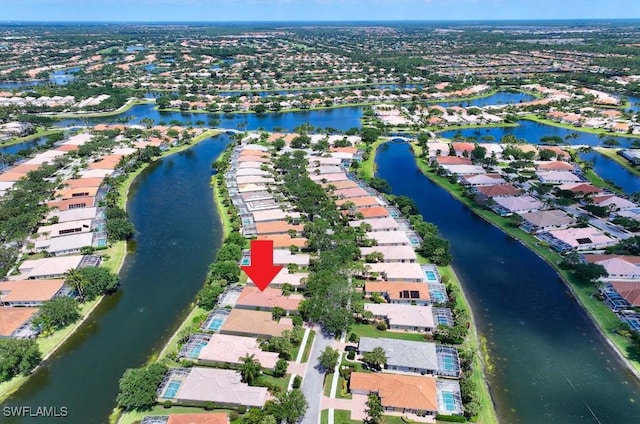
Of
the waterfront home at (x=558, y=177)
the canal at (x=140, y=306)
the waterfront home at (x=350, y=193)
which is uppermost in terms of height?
the waterfront home at (x=558, y=177)

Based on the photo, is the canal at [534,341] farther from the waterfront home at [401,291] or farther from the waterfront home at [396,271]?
the waterfront home at [396,271]

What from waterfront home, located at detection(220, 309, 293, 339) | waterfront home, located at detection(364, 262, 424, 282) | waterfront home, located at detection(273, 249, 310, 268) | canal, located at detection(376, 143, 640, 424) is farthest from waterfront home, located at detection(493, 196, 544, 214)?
waterfront home, located at detection(220, 309, 293, 339)

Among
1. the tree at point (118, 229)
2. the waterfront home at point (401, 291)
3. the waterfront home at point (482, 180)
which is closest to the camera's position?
the waterfront home at point (401, 291)

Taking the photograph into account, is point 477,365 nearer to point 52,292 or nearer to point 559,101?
point 52,292

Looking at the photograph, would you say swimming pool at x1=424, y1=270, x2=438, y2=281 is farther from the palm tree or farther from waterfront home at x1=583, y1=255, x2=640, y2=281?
the palm tree

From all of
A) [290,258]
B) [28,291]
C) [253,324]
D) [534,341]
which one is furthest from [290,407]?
[28,291]

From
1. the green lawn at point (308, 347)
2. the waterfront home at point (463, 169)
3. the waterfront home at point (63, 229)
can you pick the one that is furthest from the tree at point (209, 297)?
the waterfront home at point (463, 169)

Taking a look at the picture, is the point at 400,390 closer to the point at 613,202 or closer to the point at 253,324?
the point at 253,324

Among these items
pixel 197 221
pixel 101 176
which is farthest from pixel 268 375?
pixel 101 176
